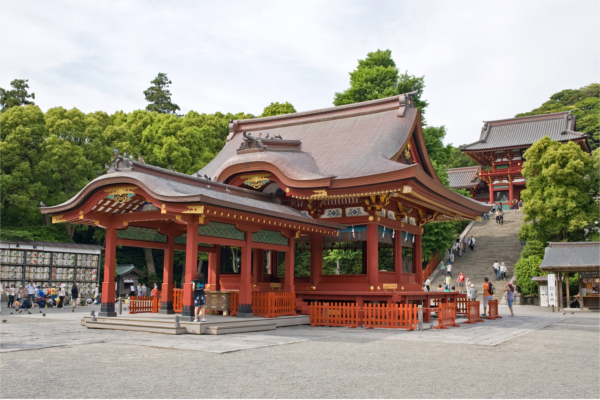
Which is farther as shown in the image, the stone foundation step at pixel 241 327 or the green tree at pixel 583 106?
the green tree at pixel 583 106

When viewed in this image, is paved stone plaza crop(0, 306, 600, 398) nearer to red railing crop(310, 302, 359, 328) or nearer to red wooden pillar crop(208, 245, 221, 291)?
red railing crop(310, 302, 359, 328)

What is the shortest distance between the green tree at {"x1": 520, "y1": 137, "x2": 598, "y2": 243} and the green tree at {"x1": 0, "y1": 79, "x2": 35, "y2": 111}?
36.2 m

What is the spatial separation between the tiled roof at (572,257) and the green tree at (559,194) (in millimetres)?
3105

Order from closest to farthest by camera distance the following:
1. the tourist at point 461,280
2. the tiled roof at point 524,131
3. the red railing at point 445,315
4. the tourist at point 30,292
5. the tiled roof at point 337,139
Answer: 1. the red railing at point 445,315
2. the tiled roof at point 337,139
3. the tourist at point 30,292
4. the tourist at point 461,280
5. the tiled roof at point 524,131

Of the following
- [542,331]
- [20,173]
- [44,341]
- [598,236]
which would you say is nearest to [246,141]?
[44,341]

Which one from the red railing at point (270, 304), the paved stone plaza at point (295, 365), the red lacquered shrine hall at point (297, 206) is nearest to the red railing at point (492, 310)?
the red lacquered shrine hall at point (297, 206)

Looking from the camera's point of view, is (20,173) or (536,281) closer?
(536,281)

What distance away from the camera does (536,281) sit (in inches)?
1125

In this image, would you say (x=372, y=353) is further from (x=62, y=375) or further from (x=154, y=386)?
(x=62, y=375)

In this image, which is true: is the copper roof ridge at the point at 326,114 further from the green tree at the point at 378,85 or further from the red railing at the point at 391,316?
the green tree at the point at 378,85

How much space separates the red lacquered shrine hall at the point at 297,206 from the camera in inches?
536

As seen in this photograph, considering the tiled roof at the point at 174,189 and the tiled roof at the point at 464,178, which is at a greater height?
the tiled roof at the point at 464,178

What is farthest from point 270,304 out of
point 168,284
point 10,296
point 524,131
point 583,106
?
point 583,106

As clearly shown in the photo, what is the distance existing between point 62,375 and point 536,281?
26626 millimetres
